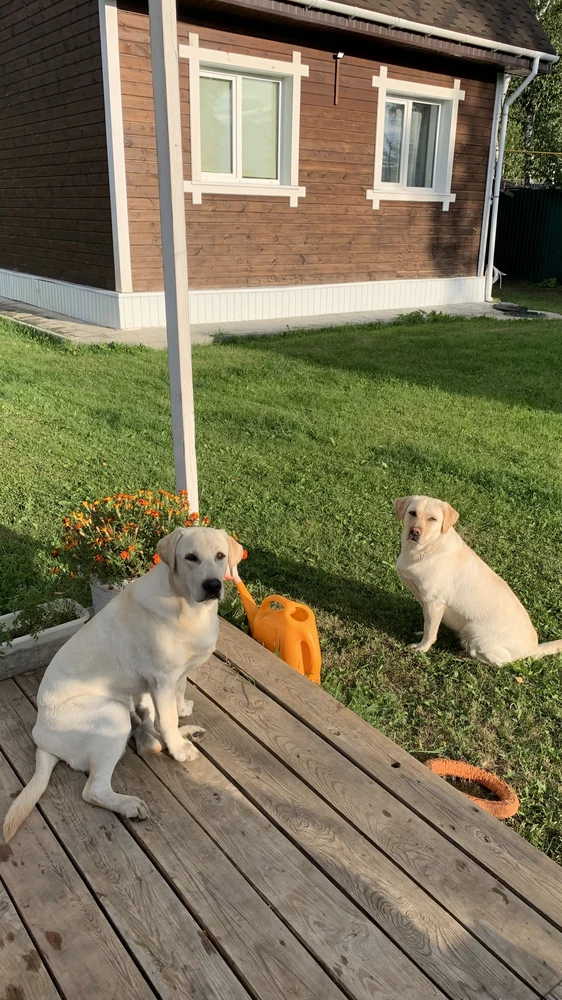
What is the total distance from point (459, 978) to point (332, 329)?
10.9 meters

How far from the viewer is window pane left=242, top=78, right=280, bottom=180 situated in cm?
1176

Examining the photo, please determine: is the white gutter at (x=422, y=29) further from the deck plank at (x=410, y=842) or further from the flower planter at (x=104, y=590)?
the deck plank at (x=410, y=842)

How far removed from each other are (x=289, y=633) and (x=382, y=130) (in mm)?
12334

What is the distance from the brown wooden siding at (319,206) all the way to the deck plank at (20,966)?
10342mm

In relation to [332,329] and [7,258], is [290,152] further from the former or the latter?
[7,258]

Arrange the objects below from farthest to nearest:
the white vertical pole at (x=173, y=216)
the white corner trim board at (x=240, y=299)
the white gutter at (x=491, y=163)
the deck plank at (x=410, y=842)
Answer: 1. the white gutter at (x=491, y=163)
2. the white corner trim board at (x=240, y=299)
3. the white vertical pole at (x=173, y=216)
4. the deck plank at (x=410, y=842)

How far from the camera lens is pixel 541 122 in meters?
26.7

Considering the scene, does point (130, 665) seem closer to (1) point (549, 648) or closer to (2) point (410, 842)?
(2) point (410, 842)

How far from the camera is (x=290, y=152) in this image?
12.1 metres

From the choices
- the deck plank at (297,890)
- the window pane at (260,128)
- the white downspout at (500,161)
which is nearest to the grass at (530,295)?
the white downspout at (500,161)

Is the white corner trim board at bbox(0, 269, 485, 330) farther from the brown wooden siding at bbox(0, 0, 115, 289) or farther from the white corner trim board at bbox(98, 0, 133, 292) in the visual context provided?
the white corner trim board at bbox(98, 0, 133, 292)

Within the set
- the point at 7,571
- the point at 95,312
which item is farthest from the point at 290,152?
the point at 7,571

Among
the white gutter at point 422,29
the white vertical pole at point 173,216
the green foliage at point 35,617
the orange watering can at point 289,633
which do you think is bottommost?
the orange watering can at point 289,633

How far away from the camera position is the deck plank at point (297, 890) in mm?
1875
